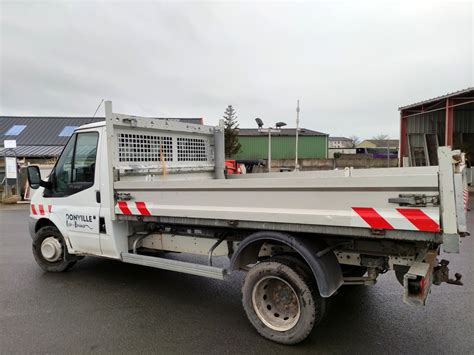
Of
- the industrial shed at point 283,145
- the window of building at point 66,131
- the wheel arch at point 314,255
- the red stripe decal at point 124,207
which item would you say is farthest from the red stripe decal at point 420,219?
the industrial shed at point 283,145

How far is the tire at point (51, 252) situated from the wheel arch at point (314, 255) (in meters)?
3.13

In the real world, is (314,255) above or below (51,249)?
above

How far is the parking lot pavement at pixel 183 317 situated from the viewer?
3418mm

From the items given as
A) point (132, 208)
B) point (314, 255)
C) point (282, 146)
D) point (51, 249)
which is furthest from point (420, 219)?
point (282, 146)

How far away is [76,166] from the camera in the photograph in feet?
16.4

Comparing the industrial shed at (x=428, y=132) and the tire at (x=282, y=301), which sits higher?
the industrial shed at (x=428, y=132)

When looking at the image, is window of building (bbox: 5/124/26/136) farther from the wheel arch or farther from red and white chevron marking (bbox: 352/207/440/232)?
red and white chevron marking (bbox: 352/207/440/232)

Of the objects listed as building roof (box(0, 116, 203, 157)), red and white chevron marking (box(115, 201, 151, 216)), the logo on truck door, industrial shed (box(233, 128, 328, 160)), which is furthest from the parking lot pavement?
industrial shed (box(233, 128, 328, 160))

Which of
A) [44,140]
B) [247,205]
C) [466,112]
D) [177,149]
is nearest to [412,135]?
[466,112]

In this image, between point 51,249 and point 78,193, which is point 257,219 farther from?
point 51,249

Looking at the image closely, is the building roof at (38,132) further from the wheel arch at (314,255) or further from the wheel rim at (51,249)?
the wheel arch at (314,255)

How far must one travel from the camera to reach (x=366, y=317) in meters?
4.02

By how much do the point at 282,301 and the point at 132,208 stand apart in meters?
2.02

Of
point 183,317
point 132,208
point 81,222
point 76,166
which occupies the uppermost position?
point 76,166
